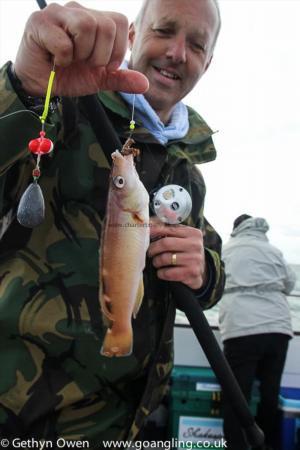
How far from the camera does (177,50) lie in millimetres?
1867

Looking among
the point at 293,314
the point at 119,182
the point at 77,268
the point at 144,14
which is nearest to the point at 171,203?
the point at 119,182

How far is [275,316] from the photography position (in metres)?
4.32

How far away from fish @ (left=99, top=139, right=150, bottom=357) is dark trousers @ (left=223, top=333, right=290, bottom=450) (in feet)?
10.9

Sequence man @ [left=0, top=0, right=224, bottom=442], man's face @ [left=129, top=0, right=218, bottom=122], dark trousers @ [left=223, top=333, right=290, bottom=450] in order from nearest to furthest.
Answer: man @ [left=0, top=0, right=224, bottom=442] < man's face @ [left=129, top=0, right=218, bottom=122] < dark trousers @ [left=223, top=333, right=290, bottom=450]

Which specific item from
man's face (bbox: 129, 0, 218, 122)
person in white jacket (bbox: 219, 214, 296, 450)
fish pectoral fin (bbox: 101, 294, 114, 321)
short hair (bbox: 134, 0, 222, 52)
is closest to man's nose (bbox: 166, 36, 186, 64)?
man's face (bbox: 129, 0, 218, 122)

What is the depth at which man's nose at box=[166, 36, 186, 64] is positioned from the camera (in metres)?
1.86

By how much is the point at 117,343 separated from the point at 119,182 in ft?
1.50

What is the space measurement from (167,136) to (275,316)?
3054 mm

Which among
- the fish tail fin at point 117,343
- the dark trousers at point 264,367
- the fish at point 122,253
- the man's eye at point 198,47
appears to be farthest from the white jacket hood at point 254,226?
the fish tail fin at point 117,343

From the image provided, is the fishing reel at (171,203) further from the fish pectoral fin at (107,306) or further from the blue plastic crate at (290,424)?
the blue plastic crate at (290,424)

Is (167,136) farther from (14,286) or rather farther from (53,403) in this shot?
(53,403)

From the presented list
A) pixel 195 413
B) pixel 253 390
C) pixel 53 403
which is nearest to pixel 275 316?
pixel 253 390

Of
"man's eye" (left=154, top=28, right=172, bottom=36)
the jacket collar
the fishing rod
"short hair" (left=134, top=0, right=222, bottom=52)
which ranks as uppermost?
"short hair" (left=134, top=0, right=222, bottom=52)

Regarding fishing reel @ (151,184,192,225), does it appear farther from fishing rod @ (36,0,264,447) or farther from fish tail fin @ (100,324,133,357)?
fish tail fin @ (100,324,133,357)
